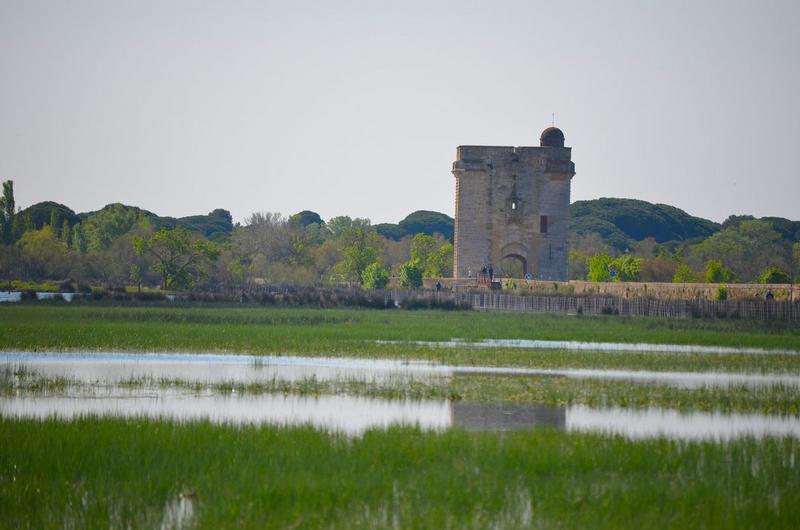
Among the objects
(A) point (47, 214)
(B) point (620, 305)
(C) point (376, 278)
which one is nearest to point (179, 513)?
(B) point (620, 305)

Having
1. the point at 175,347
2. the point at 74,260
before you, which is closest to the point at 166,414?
the point at 175,347

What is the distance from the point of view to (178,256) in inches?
2943

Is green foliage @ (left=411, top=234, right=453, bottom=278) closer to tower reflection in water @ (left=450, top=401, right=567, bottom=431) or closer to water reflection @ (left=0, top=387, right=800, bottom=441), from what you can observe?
water reflection @ (left=0, top=387, right=800, bottom=441)

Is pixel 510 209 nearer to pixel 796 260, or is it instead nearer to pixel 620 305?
pixel 620 305

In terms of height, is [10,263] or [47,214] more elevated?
[47,214]

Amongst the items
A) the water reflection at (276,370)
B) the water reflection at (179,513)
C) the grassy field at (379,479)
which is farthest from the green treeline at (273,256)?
the water reflection at (179,513)

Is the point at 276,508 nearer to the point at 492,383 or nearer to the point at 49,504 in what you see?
the point at 49,504

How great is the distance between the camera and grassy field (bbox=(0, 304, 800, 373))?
29781 mm

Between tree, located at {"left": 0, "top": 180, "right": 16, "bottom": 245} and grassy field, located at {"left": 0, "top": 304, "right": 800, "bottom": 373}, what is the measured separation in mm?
60538

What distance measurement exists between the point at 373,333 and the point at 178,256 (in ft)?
130

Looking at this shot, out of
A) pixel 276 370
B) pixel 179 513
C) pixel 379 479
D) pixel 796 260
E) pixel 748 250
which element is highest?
pixel 748 250

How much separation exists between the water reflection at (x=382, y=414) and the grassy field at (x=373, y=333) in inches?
300

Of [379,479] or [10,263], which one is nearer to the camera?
[379,479]

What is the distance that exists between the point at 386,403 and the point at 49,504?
8616 millimetres
